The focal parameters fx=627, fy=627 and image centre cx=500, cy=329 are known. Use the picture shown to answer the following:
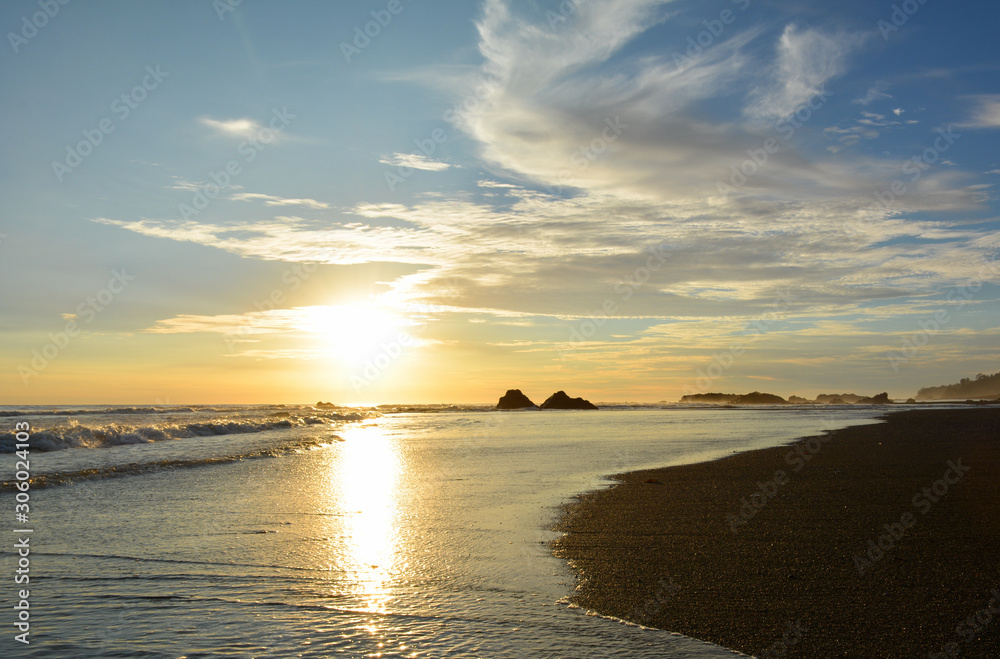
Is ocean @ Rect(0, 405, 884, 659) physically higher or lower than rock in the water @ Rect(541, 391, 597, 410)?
higher

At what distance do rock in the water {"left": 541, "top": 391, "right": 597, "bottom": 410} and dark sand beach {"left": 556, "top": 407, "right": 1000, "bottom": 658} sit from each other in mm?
100754

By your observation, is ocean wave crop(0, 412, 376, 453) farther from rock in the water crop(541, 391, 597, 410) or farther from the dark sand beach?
rock in the water crop(541, 391, 597, 410)

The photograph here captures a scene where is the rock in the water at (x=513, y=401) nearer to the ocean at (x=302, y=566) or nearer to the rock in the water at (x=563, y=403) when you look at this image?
the rock in the water at (x=563, y=403)

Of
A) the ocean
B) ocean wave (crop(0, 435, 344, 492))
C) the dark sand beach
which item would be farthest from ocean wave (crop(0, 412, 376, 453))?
the dark sand beach

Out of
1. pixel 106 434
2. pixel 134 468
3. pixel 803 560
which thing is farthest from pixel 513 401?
pixel 803 560

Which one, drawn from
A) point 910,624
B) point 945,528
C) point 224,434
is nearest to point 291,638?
point 910,624

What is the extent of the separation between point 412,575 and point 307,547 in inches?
90.3

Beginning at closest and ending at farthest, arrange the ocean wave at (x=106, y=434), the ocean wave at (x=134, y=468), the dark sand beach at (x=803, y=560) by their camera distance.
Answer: the dark sand beach at (x=803, y=560) → the ocean wave at (x=134, y=468) → the ocean wave at (x=106, y=434)

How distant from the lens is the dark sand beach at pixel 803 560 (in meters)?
5.75

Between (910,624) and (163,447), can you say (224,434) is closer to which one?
(163,447)

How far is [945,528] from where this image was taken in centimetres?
965

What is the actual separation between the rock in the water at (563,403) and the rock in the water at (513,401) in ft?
13.4

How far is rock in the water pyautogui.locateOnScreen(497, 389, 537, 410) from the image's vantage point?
11894cm

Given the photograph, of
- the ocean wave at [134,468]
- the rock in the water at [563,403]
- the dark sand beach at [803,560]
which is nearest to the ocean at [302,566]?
the ocean wave at [134,468]
